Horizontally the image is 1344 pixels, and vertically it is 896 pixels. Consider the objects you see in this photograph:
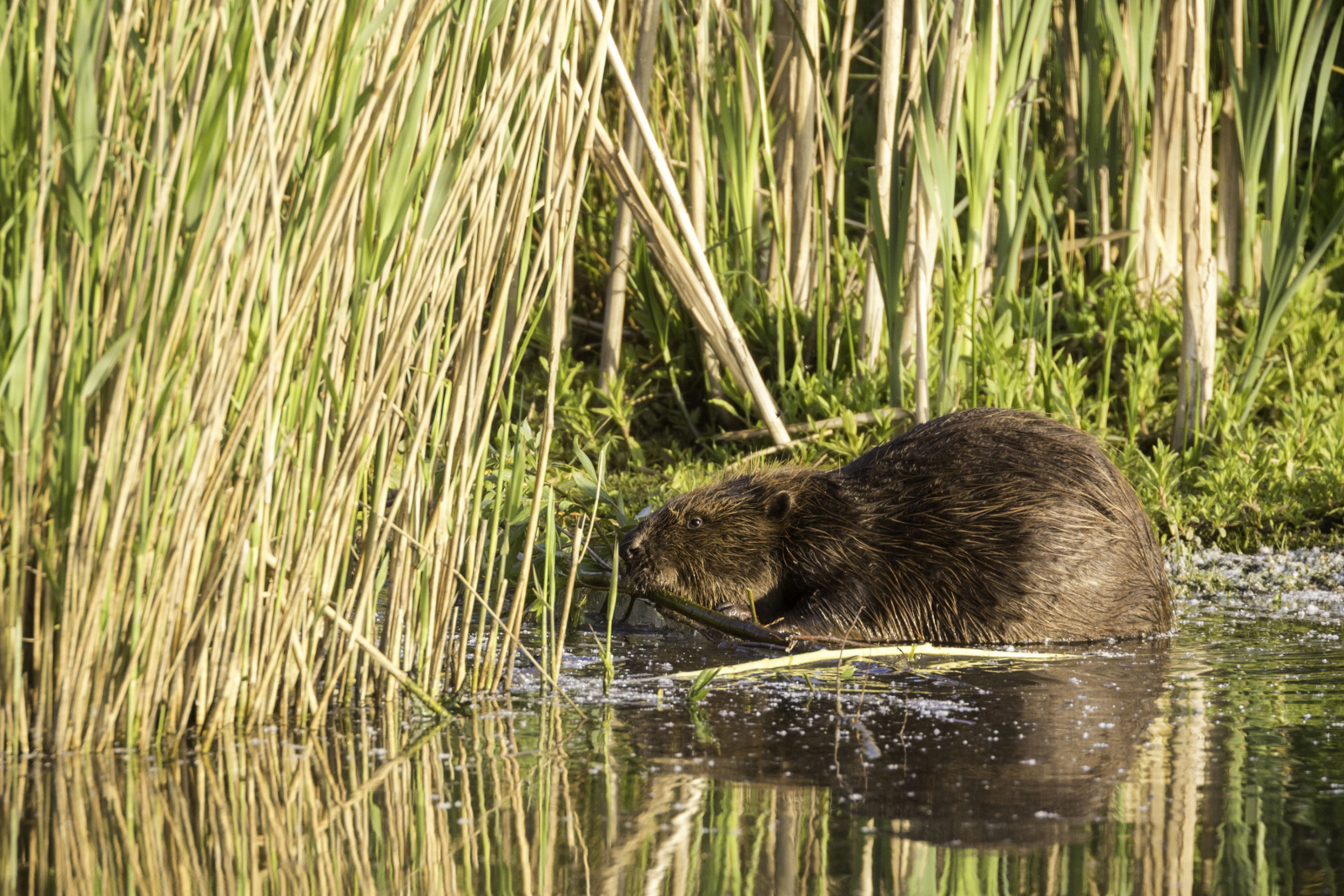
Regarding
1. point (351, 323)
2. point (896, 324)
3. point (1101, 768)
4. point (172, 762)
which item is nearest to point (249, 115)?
point (351, 323)

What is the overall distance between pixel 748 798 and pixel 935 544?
5.92 ft

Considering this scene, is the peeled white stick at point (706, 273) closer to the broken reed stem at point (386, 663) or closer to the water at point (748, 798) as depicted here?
the water at point (748, 798)

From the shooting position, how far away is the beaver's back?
373cm

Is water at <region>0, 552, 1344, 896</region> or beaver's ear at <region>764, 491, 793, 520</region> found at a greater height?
beaver's ear at <region>764, 491, 793, 520</region>

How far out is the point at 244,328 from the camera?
2250 millimetres

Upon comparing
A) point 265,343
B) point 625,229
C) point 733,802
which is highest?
point 625,229

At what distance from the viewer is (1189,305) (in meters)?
5.04

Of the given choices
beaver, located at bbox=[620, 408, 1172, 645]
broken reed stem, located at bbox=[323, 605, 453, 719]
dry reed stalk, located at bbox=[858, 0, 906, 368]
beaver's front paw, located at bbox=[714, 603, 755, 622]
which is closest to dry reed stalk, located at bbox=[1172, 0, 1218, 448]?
dry reed stalk, located at bbox=[858, 0, 906, 368]

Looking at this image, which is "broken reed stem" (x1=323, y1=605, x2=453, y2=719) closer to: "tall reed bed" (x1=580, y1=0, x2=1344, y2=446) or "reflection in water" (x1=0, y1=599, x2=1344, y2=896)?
"reflection in water" (x1=0, y1=599, x2=1344, y2=896)

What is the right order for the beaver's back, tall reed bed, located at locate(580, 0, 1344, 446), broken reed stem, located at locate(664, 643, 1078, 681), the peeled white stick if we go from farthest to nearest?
tall reed bed, located at locate(580, 0, 1344, 446), the peeled white stick, the beaver's back, broken reed stem, located at locate(664, 643, 1078, 681)

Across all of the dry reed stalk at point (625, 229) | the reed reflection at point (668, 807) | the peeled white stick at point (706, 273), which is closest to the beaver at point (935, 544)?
the peeled white stick at point (706, 273)

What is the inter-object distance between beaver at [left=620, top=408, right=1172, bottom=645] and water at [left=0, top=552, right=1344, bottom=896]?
0.63 metres

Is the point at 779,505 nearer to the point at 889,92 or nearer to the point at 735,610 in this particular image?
the point at 735,610

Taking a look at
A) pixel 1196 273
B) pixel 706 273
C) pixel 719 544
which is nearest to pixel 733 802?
pixel 719 544
